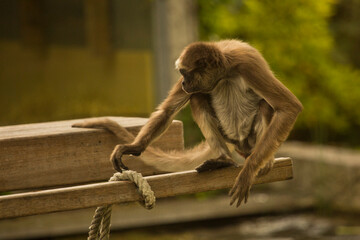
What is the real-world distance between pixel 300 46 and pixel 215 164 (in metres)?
9.47

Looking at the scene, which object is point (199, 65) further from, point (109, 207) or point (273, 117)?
point (109, 207)

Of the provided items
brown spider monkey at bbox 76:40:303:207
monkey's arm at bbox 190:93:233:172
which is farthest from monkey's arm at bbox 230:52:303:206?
monkey's arm at bbox 190:93:233:172

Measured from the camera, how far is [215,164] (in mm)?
3527

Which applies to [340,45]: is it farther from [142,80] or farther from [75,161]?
[75,161]

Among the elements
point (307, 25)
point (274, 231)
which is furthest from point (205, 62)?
point (307, 25)

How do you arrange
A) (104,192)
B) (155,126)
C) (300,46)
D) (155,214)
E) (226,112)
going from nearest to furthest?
1. (104,192)
2. (155,126)
3. (226,112)
4. (155,214)
5. (300,46)

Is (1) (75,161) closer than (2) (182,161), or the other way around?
(1) (75,161)

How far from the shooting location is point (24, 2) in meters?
10.0

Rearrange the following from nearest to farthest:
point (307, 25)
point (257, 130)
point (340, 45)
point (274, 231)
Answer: point (257, 130) → point (274, 231) → point (307, 25) → point (340, 45)

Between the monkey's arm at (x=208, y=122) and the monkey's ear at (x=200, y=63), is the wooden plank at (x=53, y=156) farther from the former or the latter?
the monkey's ear at (x=200, y=63)

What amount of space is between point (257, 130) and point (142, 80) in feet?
20.9

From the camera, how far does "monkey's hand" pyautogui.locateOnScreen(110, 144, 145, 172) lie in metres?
3.65

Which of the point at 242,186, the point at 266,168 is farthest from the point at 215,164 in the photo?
the point at 266,168

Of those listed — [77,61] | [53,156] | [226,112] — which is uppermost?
[226,112]
